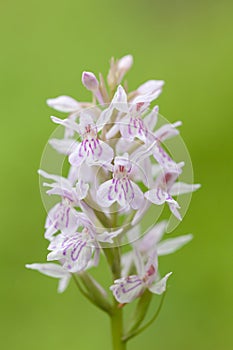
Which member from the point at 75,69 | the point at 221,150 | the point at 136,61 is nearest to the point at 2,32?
the point at 75,69

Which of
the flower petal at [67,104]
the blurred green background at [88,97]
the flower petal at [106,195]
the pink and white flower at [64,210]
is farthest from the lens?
the blurred green background at [88,97]

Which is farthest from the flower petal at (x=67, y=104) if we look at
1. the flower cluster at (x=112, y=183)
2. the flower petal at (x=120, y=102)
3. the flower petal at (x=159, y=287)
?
the flower petal at (x=159, y=287)

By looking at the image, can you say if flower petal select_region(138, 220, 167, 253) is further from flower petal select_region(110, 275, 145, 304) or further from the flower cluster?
flower petal select_region(110, 275, 145, 304)

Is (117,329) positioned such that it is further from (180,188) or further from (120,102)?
(120,102)

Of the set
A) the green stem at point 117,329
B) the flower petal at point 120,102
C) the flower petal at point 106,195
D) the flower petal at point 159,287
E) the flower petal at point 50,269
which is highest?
the flower petal at point 120,102

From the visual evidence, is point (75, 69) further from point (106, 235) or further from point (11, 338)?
point (106, 235)

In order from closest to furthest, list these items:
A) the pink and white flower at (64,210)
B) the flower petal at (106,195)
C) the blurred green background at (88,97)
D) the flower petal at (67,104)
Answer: the flower petal at (106,195) < the pink and white flower at (64,210) < the flower petal at (67,104) < the blurred green background at (88,97)

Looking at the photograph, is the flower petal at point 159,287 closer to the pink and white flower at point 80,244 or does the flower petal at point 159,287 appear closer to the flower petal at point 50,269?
the pink and white flower at point 80,244
